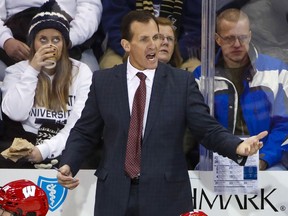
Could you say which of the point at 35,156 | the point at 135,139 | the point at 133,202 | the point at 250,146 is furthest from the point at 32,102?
the point at 250,146

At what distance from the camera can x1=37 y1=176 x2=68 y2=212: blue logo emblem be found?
7.00 m

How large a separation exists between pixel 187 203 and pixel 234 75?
1.36m

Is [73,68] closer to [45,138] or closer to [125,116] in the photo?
[45,138]

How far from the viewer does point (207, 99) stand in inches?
275

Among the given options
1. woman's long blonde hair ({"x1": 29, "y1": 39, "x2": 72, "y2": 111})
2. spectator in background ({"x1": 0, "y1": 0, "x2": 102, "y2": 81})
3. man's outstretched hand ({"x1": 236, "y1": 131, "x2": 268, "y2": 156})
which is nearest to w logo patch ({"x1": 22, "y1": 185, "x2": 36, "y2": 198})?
man's outstretched hand ({"x1": 236, "y1": 131, "x2": 268, "y2": 156})

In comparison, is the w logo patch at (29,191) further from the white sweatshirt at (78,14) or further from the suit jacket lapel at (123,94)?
the white sweatshirt at (78,14)

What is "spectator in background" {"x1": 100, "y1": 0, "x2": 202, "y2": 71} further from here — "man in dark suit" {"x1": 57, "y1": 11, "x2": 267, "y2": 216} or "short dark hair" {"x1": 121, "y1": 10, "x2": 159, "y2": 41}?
"man in dark suit" {"x1": 57, "y1": 11, "x2": 267, "y2": 216}

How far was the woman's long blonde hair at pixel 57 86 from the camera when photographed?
7.03 m

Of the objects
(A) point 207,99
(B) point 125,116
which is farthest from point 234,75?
(B) point 125,116

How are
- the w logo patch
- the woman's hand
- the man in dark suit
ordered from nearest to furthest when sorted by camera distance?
the w logo patch, the man in dark suit, the woman's hand

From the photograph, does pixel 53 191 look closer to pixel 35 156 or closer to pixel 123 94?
pixel 35 156

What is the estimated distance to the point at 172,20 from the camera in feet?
23.1

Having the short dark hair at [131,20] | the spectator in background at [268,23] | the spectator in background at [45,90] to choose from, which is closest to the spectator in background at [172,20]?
the spectator in background at [45,90]

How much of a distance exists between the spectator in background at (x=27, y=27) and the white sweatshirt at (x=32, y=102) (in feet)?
0.24
